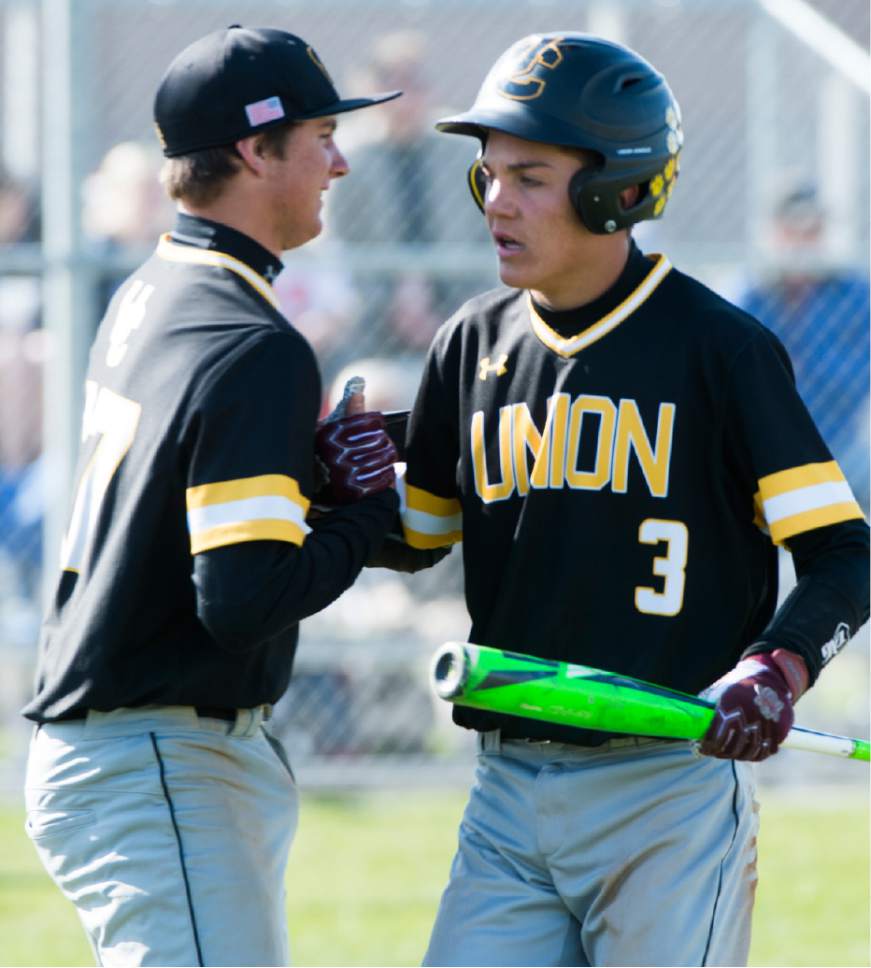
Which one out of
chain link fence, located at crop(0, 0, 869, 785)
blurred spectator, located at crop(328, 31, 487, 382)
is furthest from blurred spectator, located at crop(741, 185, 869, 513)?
blurred spectator, located at crop(328, 31, 487, 382)

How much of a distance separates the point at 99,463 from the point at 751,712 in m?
1.32

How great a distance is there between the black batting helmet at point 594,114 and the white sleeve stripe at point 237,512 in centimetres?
81

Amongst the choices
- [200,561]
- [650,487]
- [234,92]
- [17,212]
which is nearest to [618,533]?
[650,487]

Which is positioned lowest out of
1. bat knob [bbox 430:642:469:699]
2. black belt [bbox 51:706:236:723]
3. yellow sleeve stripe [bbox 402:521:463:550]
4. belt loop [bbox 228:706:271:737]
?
belt loop [bbox 228:706:271:737]

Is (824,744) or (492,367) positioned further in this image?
(492,367)

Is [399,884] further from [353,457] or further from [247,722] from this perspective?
[353,457]

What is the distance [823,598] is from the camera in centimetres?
312

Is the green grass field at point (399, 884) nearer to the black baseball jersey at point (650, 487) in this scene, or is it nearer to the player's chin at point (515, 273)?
the black baseball jersey at point (650, 487)

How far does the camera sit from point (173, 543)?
3242mm

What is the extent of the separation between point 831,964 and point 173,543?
3146mm

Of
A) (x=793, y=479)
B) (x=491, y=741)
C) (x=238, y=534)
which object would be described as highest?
(x=793, y=479)

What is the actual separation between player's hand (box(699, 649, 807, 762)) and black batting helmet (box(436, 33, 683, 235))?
911mm

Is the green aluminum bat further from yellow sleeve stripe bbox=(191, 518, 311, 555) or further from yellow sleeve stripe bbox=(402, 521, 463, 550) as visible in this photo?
yellow sleeve stripe bbox=(402, 521, 463, 550)

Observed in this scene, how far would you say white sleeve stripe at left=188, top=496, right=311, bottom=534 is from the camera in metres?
3.10
